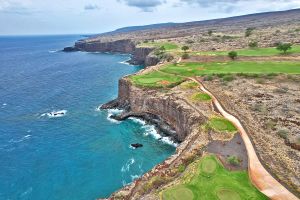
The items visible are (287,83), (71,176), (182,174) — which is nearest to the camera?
(182,174)

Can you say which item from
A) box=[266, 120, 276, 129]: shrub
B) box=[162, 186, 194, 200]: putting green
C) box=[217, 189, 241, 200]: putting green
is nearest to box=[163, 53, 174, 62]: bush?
box=[266, 120, 276, 129]: shrub

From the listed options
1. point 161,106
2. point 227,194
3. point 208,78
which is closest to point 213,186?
point 227,194

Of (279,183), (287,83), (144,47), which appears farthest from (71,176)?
(144,47)

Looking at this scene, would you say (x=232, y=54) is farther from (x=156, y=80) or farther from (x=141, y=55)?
(x=141, y=55)

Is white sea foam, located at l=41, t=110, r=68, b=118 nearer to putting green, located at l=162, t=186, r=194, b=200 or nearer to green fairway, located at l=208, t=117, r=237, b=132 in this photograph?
green fairway, located at l=208, t=117, r=237, b=132

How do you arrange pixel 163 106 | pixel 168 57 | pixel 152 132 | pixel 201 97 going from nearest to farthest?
1. pixel 201 97
2. pixel 152 132
3. pixel 163 106
4. pixel 168 57

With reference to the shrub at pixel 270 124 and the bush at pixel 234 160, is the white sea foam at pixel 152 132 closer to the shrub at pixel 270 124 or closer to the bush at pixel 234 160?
the shrub at pixel 270 124

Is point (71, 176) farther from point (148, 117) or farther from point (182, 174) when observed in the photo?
point (148, 117)
